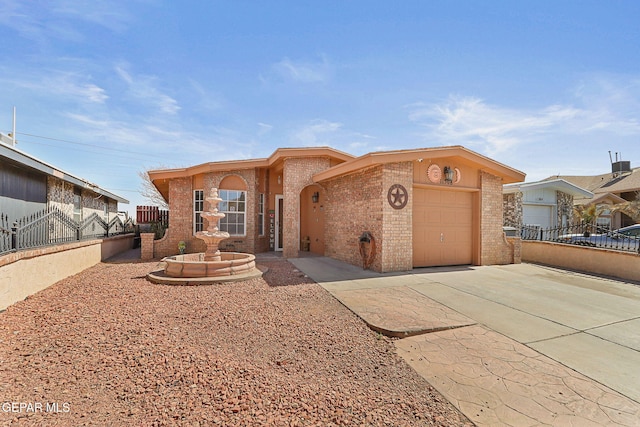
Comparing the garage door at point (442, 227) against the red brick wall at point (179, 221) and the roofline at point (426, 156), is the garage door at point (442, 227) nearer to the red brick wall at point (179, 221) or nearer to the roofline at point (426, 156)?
the roofline at point (426, 156)

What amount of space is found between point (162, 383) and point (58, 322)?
283 cm

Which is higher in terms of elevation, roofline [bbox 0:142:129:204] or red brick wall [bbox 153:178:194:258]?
roofline [bbox 0:142:129:204]

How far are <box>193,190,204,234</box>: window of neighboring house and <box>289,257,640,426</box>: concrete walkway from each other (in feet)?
22.8

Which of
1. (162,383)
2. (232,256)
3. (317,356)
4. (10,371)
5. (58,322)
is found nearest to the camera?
(162,383)

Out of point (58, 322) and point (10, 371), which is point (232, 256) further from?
point (10, 371)

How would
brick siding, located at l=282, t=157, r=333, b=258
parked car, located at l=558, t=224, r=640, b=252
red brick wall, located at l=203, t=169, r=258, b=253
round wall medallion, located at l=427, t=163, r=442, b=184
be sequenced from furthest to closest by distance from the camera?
red brick wall, located at l=203, t=169, r=258, b=253, brick siding, located at l=282, t=157, r=333, b=258, round wall medallion, located at l=427, t=163, r=442, b=184, parked car, located at l=558, t=224, r=640, b=252

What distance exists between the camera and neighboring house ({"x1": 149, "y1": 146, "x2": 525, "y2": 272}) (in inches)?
298

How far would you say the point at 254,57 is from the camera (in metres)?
8.83

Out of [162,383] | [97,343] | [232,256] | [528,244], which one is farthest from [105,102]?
[528,244]

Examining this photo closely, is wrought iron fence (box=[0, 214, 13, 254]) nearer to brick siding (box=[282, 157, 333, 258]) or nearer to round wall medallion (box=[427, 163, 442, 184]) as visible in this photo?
brick siding (box=[282, 157, 333, 258])

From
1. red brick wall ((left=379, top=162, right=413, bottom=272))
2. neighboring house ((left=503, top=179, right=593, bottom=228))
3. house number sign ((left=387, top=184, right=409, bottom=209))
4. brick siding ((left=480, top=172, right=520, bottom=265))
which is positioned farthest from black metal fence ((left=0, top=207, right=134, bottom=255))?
neighboring house ((left=503, top=179, right=593, bottom=228))

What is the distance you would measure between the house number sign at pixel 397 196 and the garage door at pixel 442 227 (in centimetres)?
65

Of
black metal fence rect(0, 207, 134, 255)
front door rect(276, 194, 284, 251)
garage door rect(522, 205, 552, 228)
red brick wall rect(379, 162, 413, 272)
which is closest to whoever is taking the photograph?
black metal fence rect(0, 207, 134, 255)

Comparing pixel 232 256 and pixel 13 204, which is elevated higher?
pixel 13 204
